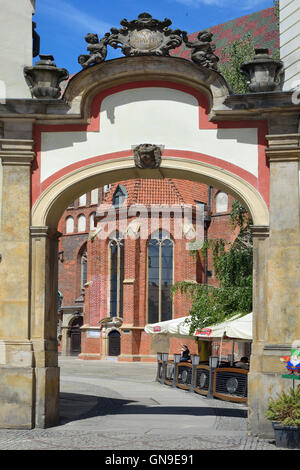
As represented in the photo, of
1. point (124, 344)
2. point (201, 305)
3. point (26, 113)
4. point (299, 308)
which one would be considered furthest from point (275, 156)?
point (124, 344)

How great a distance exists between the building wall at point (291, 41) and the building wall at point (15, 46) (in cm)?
546

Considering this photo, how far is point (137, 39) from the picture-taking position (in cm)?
1294

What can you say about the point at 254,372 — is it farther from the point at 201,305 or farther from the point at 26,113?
the point at 201,305

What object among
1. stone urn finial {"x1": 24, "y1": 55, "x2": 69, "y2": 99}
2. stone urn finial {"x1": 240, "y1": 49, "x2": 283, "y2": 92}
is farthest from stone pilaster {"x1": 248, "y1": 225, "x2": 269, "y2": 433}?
stone urn finial {"x1": 24, "y1": 55, "x2": 69, "y2": 99}

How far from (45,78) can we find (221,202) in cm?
3435

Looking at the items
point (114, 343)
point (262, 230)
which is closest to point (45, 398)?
point (262, 230)

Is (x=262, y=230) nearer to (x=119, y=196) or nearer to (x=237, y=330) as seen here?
(x=237, y=330)

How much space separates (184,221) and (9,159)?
31385mm

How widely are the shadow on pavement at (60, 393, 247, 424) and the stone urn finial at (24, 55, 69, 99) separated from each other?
5850 mm

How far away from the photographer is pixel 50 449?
33.4ft

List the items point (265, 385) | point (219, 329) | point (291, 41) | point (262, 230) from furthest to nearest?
point (219, 329) → point (291, 41) → point (262, 230) → point (265, 385)

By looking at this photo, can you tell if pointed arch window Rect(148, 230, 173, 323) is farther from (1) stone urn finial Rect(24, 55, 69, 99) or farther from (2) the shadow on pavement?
(1) stone urn finial Rect(24, 55, 69, 99)

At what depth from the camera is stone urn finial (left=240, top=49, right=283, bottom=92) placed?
12422 mm
